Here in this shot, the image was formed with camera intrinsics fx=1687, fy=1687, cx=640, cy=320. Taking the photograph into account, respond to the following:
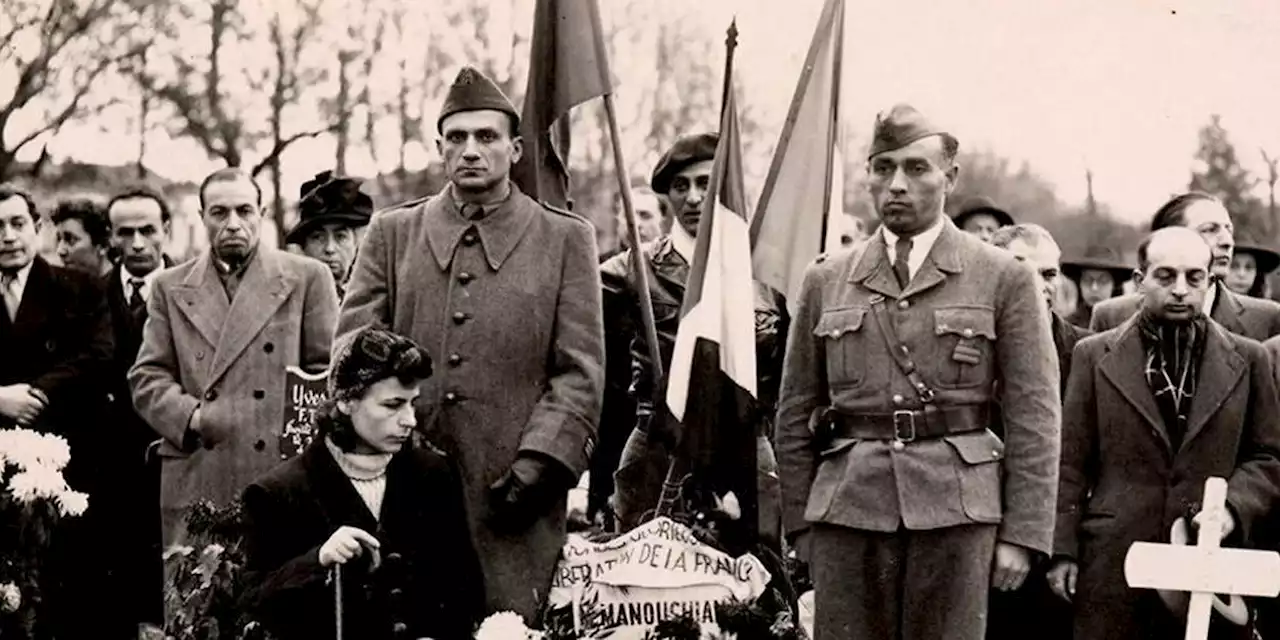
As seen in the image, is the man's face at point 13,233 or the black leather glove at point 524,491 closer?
the black leather glove at point 524,491

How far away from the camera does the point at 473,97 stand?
220 inches

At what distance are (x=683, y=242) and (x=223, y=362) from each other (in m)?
2.01

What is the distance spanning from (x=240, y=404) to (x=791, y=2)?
441 centimetres

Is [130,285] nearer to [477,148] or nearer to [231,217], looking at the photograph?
[231,217]

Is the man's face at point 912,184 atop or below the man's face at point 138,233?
atop

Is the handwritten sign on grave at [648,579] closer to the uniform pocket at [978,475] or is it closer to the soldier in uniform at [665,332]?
the soldier in uniform at [665,332]

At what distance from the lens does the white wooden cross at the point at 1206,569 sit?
5.01 meters

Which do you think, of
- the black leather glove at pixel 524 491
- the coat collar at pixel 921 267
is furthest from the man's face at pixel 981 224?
the black leather glove at pixel 524 491

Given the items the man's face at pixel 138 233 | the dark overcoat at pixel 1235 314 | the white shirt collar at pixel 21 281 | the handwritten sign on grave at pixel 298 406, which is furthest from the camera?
the man's face at pixel 138 233

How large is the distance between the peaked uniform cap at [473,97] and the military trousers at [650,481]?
4.82ft

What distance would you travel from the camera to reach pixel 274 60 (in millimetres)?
11023

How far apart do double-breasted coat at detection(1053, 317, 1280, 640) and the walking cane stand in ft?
9.18

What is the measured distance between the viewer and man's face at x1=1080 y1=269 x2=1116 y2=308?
11.1 meters

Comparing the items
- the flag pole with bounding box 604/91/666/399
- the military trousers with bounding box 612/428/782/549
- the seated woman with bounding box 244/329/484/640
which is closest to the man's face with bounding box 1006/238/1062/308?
the military trousers with bounding box 612/428/782/549
